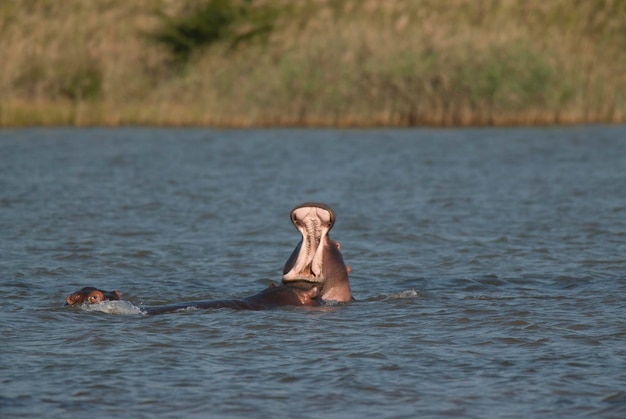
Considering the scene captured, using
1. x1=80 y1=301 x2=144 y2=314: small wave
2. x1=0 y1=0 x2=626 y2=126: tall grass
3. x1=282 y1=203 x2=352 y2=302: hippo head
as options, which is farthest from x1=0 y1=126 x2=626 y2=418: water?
x1=0 y1=0 x2=626 y2=126: tall grass

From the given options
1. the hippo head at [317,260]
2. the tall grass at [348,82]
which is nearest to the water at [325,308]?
the hippo head at [317,260]

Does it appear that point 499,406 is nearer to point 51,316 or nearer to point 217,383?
point 217,383

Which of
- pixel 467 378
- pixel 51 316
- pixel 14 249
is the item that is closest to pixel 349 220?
pixel 14 249

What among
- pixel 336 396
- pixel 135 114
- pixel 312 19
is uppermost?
pixel 312 19

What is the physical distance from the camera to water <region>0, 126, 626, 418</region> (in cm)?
505

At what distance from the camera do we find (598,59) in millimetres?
22594

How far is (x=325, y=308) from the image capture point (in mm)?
6793

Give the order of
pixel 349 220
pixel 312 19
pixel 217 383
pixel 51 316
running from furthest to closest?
pixel 312 19 → pixel 349 220 → pixel 51 316 → pixel 217 383

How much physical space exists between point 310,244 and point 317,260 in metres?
0.10

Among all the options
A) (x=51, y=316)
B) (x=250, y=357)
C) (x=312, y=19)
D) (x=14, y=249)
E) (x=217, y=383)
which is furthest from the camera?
(x=312, y=19)

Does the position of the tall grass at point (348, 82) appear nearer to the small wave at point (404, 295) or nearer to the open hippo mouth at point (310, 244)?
the small wave at point (404, 295)

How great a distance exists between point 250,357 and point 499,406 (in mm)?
1380

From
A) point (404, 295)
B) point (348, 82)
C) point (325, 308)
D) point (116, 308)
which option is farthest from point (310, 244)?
point (348, 82)

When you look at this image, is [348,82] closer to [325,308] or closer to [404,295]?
[404,295]
